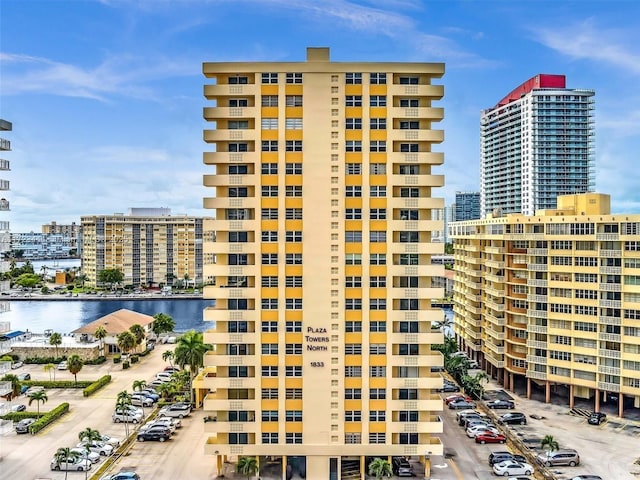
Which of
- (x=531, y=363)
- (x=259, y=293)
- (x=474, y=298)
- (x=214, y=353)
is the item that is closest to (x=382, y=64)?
(x=259, y=293)

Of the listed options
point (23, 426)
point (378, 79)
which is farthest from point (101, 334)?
point (378, 79)

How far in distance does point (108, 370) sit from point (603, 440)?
209ft

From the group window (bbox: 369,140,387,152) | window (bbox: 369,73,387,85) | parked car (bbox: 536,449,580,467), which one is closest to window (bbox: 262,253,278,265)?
window (bbox: 369,140,387,152)

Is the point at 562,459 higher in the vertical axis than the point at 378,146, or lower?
lower

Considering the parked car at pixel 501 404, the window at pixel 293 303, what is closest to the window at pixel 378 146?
the window at pixel 293 303

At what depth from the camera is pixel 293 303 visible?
4331 centimetres

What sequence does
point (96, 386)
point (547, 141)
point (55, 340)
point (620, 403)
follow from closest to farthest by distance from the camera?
point (620, 403) < point (96, 386) < point (55, 340) < point (547, 141)

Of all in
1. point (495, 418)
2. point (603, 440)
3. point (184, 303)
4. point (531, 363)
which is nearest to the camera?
point (603, 440)

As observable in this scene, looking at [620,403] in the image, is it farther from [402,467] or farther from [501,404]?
[402,467]

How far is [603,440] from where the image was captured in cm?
5238

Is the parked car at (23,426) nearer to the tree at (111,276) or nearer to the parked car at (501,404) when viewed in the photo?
the parked car at (501,404)

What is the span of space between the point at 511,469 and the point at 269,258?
1008 inches

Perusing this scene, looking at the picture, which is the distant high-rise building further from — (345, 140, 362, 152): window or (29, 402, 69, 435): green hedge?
(29, 402, 69, 435): green hedge

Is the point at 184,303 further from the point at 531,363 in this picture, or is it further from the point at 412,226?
the point at 412,226
